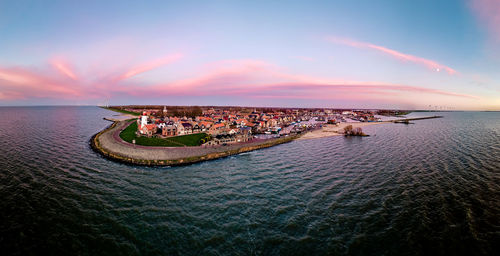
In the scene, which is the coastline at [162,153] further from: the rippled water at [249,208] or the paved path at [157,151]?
the rippled water at [249,208]

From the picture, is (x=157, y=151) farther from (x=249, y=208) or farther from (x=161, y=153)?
(x=249, y=208)

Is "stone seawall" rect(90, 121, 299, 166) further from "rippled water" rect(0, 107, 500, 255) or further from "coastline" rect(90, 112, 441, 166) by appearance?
"rippled water" rect(0, 107, 500, 255)

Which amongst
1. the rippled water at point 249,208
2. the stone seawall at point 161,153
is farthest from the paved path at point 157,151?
the rippled water at point 249,208

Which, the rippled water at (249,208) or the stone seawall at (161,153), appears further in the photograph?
the stone seawall at (161,153)

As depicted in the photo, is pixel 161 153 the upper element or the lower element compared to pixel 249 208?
Answer: upper

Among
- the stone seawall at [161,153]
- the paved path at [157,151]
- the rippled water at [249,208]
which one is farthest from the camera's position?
the paved path at [157,151]

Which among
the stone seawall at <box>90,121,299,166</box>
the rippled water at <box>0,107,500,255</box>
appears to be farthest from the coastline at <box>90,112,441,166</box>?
the rippled water at <box>0,107,500,255</box>

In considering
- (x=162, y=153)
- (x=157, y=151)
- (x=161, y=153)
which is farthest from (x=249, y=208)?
(x=157, y=151)

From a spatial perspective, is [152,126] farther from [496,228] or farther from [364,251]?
[496,228]
